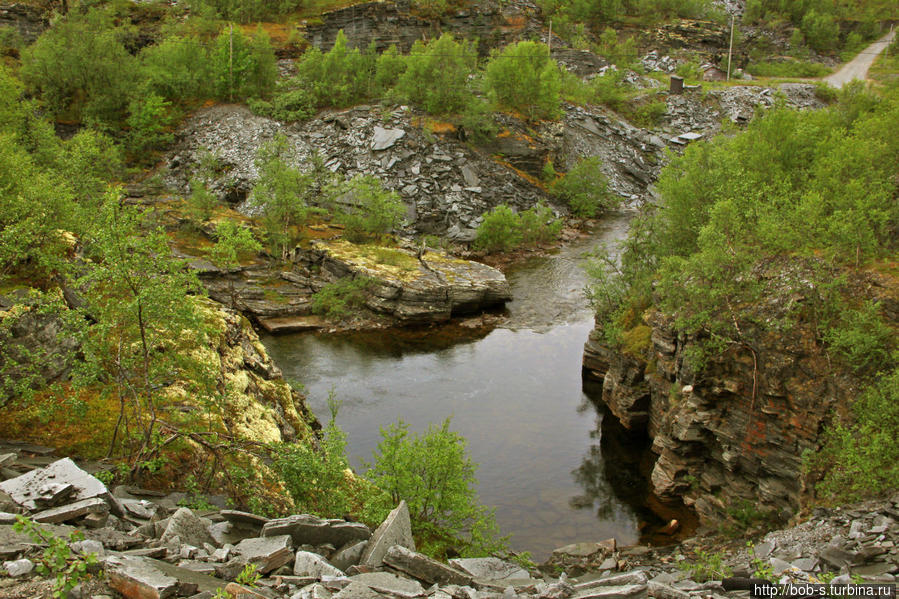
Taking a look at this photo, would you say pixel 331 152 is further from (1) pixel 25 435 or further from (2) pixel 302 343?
(1) pixel 25 435

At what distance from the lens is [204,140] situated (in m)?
64.8

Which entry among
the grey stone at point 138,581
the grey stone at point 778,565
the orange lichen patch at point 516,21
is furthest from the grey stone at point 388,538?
the orange lichen patch at point 516,21

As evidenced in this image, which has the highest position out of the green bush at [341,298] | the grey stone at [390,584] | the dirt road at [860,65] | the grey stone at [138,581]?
the dirt road at [860,65]

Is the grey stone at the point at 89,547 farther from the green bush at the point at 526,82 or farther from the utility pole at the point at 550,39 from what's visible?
the utility pole at the point at 550,39

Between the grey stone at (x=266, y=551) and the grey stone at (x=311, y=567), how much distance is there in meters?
0.28

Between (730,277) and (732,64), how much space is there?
87275mm

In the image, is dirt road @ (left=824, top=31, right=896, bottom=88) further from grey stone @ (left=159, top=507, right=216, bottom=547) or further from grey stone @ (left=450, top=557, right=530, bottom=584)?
grey stone @ (left=159, top=507, right=216, bottom=547)

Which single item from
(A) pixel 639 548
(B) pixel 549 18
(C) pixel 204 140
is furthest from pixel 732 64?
(A) pixel 639 548

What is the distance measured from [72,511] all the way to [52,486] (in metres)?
0.85

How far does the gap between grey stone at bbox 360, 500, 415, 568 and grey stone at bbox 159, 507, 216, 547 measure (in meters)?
3.05

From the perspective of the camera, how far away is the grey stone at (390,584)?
10.9 meters

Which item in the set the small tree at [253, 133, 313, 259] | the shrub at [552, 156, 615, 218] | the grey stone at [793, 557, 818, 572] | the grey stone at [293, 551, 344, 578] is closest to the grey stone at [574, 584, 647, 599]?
the grey stone at [793, 557, 818, 572]

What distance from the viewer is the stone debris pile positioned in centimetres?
949

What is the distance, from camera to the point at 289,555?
11562 millimetres
